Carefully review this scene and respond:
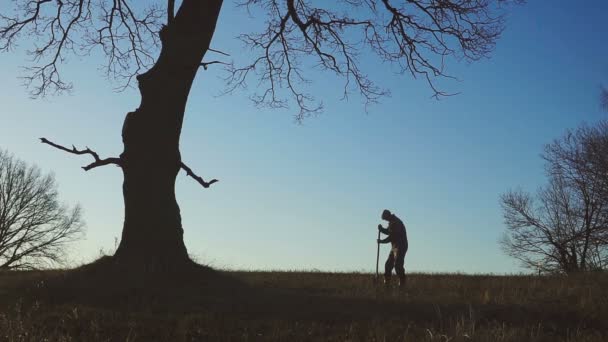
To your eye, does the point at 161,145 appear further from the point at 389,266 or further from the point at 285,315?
the point at 389,266

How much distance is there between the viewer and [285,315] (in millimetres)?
7617

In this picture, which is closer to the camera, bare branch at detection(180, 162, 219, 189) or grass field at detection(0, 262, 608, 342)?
grass field at detection(0, 262, 608, 342)

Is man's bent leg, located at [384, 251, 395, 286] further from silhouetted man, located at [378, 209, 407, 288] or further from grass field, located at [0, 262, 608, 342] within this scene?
grass field, located at [0, 262, 608, 342]

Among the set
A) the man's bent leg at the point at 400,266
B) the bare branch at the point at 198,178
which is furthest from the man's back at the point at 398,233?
the bare branch at the point at 198,178

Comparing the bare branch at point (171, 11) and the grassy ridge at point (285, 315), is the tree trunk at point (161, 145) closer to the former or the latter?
the bare branch at point (171, 11)

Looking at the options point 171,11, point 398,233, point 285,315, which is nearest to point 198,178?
point 171,11

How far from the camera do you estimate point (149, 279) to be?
395 inches

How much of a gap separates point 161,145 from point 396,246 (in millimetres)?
6077

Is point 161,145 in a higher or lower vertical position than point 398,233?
higher

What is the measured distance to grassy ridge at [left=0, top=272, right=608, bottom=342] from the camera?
236 inches

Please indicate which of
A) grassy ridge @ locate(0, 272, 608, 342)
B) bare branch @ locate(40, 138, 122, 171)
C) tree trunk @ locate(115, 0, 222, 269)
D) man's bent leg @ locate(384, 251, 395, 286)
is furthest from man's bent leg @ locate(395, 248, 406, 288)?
bare branch @ locate(40, 138, 122, 171)

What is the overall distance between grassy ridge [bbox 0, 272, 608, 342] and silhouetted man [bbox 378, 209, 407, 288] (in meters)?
1.74

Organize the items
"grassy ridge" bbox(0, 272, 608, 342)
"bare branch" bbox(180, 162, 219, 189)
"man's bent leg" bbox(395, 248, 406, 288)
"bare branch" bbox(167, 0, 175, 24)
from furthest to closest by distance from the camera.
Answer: "man's bent leg" bbox(395, 248, 406, 288) → "bare branch" bbox(167, 0, 175, 24) → "bare branch" bbox(180, 162, 219, 189) → "grassy ridge" bbox(0, 272, 608, 342)

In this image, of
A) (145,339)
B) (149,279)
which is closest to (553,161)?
(149,279)
